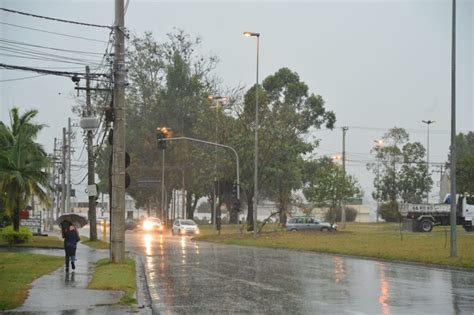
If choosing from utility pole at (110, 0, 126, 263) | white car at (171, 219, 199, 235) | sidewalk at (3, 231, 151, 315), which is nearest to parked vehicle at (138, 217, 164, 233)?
white car at (171, 219, 199, 235)

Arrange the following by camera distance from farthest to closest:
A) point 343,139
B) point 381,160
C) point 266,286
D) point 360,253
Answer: point 381,160
point 343,139
point 360,253
point 266,286

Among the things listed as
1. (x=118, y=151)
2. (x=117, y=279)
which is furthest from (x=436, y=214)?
(x=117, y=279)

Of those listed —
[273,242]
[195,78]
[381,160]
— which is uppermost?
[195,78]

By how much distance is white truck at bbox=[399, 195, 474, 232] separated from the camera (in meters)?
51.7

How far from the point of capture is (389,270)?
74.5ft

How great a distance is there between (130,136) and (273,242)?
123 ft

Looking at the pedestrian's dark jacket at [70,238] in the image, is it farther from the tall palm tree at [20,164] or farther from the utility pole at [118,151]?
the tall palm tree at [20,164]

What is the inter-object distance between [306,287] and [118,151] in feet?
27.8

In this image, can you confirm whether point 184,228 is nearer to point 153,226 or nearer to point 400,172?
point 153,226

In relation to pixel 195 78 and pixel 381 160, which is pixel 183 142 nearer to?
pixel 195 78

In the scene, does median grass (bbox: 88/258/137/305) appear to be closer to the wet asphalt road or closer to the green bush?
the wet asphalt road

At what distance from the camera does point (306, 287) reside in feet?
55.7

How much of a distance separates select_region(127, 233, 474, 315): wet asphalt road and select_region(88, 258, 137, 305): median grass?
1.82 ft

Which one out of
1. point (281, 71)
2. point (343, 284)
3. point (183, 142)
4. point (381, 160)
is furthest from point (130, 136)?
point (343, 284)
